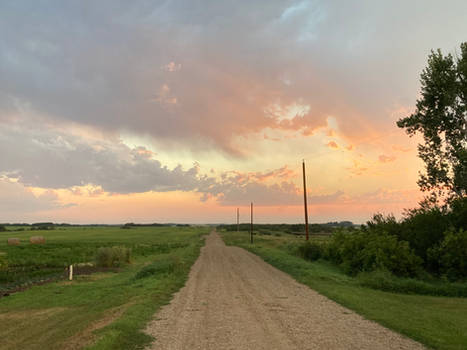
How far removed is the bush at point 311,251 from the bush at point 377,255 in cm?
676

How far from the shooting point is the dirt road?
8984mm

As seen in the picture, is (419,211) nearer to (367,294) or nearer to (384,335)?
(367,294)

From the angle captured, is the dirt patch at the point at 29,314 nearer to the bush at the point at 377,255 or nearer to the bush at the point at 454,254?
the bush at the point at 377,255

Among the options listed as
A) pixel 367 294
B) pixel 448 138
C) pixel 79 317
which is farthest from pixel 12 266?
pixel 448 138

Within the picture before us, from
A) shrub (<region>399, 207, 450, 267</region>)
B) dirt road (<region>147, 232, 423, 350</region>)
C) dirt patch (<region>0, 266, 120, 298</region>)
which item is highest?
shrub (<region>399, 207, 450, 267</region>)

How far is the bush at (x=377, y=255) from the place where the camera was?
24.5 m

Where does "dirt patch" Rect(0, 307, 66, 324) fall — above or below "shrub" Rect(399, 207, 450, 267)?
below

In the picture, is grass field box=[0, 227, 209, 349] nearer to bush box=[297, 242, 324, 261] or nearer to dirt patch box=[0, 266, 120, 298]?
dirt patch box=[0, 266, 120, 298]

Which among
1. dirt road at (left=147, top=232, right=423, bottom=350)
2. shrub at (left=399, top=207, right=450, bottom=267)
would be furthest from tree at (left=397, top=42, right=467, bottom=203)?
dirt road at (left=147, top=232, right=423, bottom=350)

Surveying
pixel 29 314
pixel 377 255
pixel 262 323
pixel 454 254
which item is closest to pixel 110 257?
pixel 29 314

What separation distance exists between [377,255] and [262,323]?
16.7m

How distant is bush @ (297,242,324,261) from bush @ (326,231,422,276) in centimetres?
676

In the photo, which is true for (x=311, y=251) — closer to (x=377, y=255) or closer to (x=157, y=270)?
(x=377, y=255)

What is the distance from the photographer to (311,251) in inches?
1449
